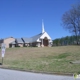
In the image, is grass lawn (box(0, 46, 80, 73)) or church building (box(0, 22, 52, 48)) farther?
church building (box(0, 22, 52, 48))

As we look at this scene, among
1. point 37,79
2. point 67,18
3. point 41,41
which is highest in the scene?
point 67,18

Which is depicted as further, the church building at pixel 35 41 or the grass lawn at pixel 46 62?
the church building at pixel 35 41

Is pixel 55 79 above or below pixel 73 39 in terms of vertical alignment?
below

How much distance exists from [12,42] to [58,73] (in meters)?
54.1

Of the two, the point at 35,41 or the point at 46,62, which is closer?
the point at 46,62

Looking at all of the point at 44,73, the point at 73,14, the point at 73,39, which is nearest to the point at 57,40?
the point at 73,39

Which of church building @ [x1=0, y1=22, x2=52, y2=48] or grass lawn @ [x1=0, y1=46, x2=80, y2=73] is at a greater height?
church building @ [x1=0, y1=22, x2=52, y2=48]

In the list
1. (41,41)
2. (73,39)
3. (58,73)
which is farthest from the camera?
(73,39)

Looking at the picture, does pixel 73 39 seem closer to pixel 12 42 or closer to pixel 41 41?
pixel 41 41

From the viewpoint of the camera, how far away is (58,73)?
1158 centimetres

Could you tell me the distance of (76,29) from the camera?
50344mm

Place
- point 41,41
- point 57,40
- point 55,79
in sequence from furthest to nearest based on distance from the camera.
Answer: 1. point 57,40
2. point 41,41
3. point 55,79

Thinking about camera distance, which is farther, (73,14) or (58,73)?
(73,14)

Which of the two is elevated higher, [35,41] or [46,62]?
[35,41]
